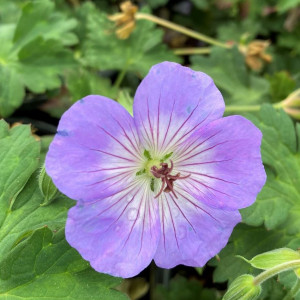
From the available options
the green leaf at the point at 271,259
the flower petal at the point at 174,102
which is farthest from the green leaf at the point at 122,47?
the green leaf at the point at 271,259

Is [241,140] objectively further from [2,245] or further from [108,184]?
[2,245]

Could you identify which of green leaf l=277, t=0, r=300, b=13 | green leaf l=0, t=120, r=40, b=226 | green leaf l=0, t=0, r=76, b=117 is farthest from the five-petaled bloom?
green leaf l=277, t=0, r=300, b=13

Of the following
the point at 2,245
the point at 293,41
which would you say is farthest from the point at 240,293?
the point at 293,41

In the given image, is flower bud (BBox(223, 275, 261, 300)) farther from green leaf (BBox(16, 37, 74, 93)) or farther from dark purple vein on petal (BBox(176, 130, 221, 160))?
green leaf (BBox(16, 37, 74, 93))

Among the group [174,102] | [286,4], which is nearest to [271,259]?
[174,102]

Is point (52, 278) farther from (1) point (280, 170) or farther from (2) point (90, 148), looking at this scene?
(1) point (280, 170)
